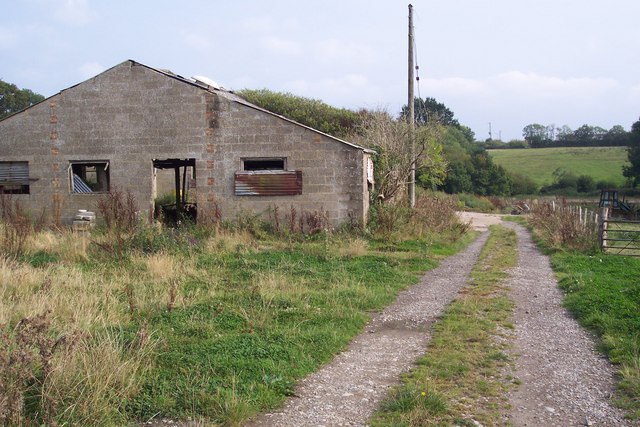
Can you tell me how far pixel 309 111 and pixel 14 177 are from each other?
70.9ft

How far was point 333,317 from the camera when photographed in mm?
7973

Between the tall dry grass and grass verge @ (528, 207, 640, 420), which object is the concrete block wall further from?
the tall dry grass

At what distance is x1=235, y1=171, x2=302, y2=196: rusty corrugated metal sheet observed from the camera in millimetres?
17062

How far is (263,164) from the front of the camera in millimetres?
17625

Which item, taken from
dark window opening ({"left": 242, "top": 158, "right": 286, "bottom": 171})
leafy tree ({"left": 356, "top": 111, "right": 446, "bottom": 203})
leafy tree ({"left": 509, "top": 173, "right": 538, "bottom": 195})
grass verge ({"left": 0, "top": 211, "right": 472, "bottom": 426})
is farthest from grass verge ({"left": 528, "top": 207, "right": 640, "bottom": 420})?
leafy tree ({"left": 509, "top": 173, "right": 538, "bottom": 195})

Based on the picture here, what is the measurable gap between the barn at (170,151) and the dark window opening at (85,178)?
5cm

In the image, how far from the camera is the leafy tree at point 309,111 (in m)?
36.1

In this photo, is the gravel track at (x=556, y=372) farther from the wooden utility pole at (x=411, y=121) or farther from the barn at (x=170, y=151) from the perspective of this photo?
the wooden utility pole at (x=411, y=121)

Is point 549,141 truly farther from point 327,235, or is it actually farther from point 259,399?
point 259,399

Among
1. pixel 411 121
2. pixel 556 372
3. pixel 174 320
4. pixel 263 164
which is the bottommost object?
pixel 556 372

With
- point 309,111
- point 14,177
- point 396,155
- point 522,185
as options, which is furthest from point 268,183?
point 522,185

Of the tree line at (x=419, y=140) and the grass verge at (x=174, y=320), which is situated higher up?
the tree line at (x=419, y=140)

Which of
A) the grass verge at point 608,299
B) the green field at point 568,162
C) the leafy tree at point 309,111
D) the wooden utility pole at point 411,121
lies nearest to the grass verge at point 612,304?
the grass verge at point 608,299

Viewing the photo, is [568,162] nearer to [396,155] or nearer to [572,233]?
[396,155]
